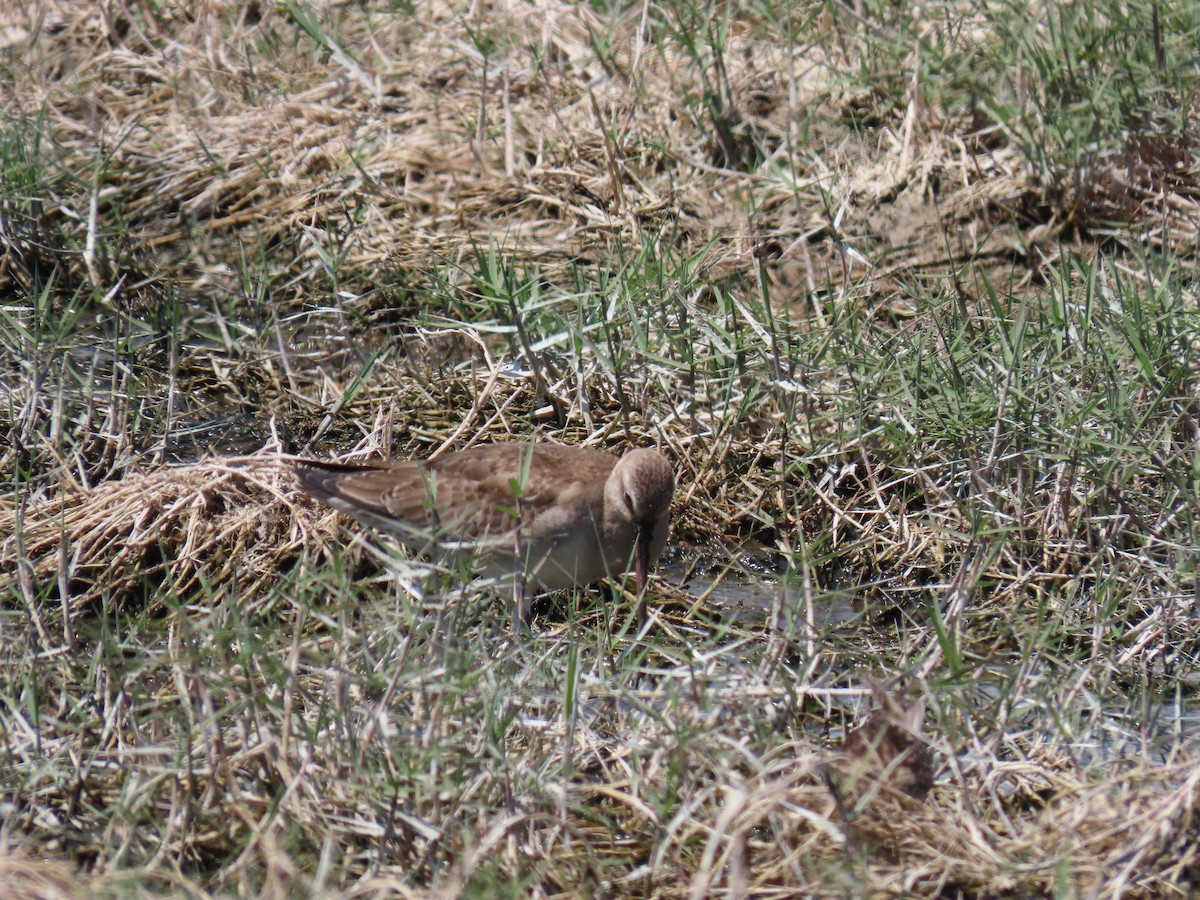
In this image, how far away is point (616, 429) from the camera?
6504 millimetres

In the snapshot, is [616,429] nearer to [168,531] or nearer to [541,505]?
[541,505]

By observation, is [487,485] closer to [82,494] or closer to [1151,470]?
[82,494]

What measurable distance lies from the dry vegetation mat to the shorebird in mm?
203

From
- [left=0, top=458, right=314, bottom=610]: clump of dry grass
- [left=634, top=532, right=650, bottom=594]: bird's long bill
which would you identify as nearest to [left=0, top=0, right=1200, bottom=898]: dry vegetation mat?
[left=0, top=458, right=314, bottom=610]: clump of dry grass

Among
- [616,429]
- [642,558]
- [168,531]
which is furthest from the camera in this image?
[616,429]

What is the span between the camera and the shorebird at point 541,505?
554 cm

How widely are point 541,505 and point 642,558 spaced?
43 cm

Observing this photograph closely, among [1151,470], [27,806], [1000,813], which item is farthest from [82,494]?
[1151,470]

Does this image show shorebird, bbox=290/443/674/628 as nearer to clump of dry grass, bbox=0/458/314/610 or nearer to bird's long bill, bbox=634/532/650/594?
bird's long bill, bbox=634/532/650/594

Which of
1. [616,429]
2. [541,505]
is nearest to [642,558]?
[541,505]

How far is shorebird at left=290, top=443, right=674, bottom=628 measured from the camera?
5.54m

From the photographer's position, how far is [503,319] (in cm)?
654

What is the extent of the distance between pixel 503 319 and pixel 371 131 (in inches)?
83.6

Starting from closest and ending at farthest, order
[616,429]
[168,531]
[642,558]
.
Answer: [642,558] → [168,531] → [616,429]
